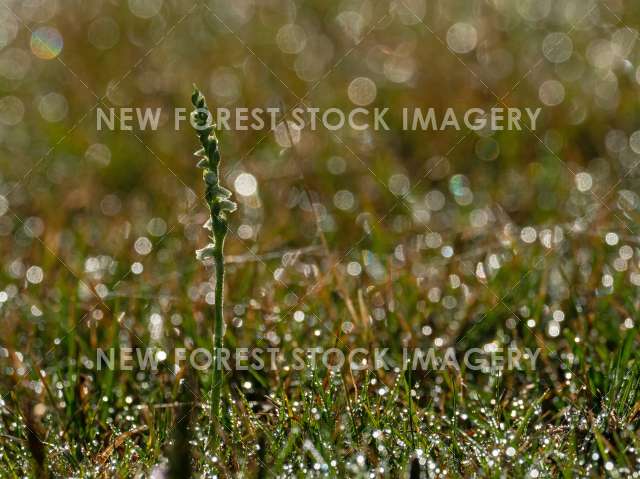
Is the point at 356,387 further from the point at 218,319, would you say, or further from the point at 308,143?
the point at 308,143

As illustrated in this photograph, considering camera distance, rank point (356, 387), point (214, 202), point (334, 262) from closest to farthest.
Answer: point (214, 202) < point (356, 387) < point (334, 262)

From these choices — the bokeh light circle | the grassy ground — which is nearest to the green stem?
the grassy ground

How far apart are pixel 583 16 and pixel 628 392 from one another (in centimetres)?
602

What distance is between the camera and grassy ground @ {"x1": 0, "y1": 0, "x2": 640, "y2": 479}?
7.61 ft

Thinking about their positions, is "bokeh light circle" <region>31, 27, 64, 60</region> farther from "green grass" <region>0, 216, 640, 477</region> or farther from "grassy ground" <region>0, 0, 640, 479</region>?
"green grass" <region>0, 216, 640, 477</region>

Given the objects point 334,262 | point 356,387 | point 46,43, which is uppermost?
point 46,43

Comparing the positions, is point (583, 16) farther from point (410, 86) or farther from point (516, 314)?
point (516, 314)

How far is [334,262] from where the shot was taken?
316 cm

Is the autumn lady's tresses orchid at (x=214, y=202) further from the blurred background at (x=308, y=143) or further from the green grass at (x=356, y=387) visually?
the blurred background at (x=308, y=143)

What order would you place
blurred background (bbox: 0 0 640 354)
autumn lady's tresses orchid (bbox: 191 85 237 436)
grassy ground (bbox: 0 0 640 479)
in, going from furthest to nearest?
blurred background (bbox: 0 0 640 354) → grassy ground (bbox: 0 0 640 479) → autumn lady's tresses orchid (bbox: 191 85 237 436)

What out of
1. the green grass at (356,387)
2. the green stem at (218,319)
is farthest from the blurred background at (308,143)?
the green stem at (218,319)

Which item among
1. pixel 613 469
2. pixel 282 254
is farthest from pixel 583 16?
pixel 613 469

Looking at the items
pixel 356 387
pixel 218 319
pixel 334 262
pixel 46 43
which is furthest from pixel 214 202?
pixel 46 43

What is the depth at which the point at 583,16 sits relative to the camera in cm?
773
